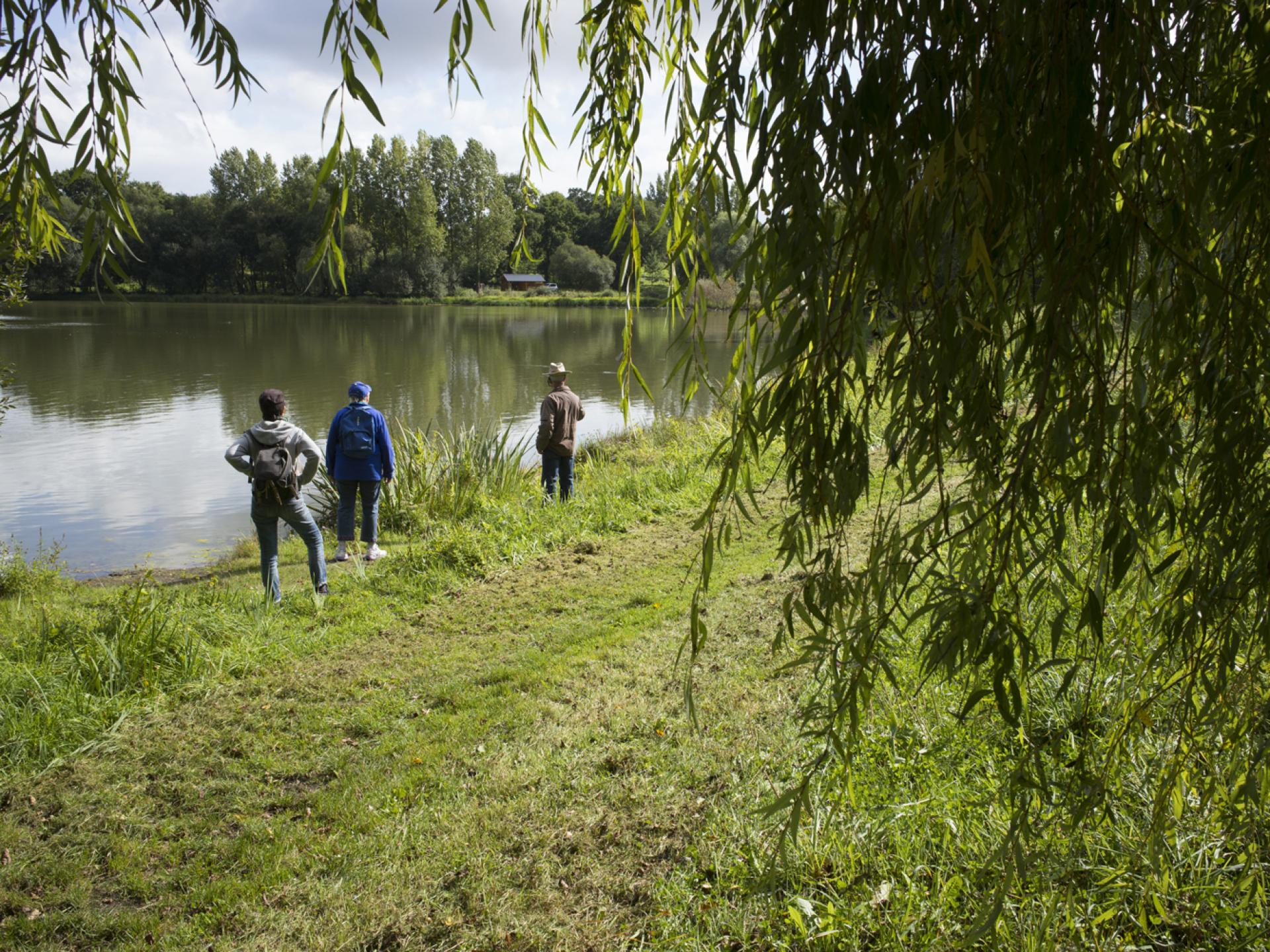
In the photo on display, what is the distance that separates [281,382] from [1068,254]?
2475cm

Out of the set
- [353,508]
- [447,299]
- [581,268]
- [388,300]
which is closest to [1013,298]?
[353,508]

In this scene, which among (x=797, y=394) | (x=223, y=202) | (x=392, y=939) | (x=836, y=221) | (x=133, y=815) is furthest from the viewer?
(x=223, y=202)

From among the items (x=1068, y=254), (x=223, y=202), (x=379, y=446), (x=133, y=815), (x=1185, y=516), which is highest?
(x=223, y=202)

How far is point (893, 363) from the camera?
1.64 metres

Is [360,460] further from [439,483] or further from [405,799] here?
[405,799]

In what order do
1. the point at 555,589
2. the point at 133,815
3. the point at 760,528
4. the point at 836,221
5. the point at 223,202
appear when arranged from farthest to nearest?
the point at 223,202 < the point at 760,528 < the point at 555,589 < the point at 133,815 < the point at 836,221

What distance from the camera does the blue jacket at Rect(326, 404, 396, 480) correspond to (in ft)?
28.0

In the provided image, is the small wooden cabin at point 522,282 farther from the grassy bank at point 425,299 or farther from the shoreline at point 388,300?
the shoreline at point 388,300

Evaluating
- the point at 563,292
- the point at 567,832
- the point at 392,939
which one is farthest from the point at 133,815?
the point at 563,292

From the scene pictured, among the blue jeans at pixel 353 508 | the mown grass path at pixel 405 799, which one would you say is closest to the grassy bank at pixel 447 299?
the blue jeans at pixel 353 508

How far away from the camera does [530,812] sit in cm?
365

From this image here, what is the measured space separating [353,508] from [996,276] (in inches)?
317

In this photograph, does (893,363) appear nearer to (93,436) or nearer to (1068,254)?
(1068,254)

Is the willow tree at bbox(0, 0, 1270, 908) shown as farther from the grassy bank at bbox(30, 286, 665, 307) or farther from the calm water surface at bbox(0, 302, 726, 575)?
the grassy bank at bbox(30, 286, 665, 307)
